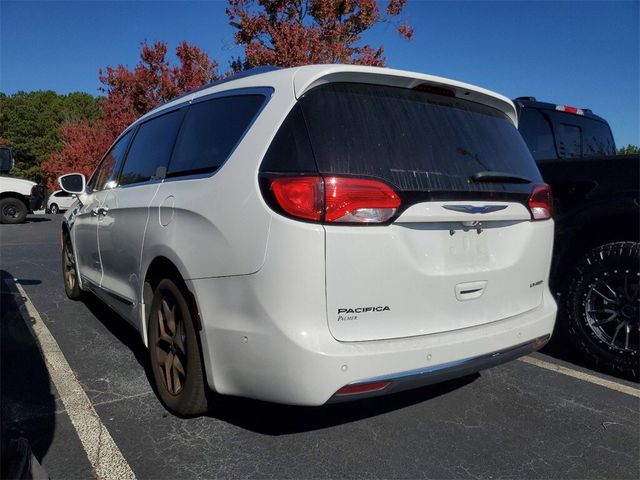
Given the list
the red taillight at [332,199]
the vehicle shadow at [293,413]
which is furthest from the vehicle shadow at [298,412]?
the red taillight at [332,199]

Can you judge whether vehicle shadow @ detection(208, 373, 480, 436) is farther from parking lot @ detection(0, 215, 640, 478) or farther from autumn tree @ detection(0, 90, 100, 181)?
autumn tree @ detection(0, 90, 100, 181)

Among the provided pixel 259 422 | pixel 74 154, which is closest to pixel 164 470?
pixel 259 422

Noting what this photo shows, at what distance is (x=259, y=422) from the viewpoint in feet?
8.85

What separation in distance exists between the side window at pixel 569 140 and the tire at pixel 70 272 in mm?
4796

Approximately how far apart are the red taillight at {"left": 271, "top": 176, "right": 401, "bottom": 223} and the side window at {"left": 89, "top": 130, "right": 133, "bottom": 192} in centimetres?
245

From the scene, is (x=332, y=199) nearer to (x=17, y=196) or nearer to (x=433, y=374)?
(x=433, y=374)

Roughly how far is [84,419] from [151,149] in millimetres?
1731

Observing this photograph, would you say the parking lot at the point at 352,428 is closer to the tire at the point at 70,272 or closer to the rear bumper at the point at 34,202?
the tire at the point at 70,272

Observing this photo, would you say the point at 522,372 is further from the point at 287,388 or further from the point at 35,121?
the point at 35,121

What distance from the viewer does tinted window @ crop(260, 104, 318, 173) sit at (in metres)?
2.07

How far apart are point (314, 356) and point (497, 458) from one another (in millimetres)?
1102

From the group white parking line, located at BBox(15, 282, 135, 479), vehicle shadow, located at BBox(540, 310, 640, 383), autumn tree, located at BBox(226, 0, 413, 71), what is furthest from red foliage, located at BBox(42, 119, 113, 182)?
vehicle shadow, located at BBox(540, 310, 640, 383)

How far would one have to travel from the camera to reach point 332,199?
201cm

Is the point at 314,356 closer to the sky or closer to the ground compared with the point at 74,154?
closer to the ground
